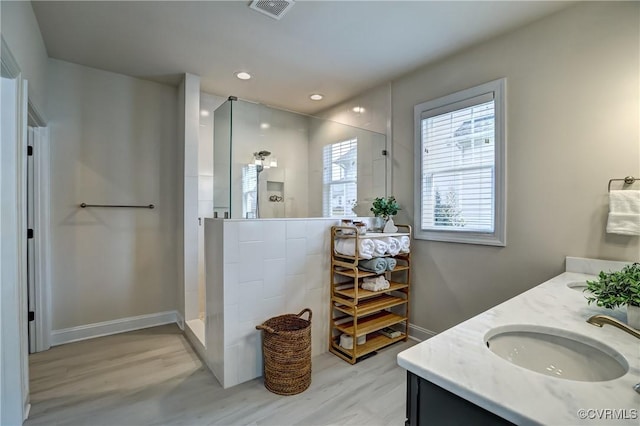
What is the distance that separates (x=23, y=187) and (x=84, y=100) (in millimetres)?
1516

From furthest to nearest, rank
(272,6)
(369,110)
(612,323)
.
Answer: (369,110), (272,6), (612,323)

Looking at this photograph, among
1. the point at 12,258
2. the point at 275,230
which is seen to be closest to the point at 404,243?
the point at 275,230

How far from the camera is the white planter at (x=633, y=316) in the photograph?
94 centimetres

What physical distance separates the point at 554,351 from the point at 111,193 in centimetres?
349

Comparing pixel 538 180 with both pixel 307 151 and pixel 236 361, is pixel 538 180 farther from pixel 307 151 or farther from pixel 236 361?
pixel 236 361

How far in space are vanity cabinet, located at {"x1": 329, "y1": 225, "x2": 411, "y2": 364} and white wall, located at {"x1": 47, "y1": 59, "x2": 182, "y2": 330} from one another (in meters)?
1.84

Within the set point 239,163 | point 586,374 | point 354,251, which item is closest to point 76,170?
point 239,163

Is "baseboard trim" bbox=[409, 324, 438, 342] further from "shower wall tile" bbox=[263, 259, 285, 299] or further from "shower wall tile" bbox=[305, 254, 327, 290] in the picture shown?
"shower wall tile" bbox=[263, 259, 285, 299]

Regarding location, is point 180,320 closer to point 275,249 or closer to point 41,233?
point 41,233

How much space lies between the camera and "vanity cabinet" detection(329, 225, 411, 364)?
231 cm

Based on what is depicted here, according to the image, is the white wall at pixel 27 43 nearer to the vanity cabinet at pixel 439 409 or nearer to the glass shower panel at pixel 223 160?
the glass shower panel at pixel 223 160

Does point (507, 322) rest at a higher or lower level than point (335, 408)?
A: higher

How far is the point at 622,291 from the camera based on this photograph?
1.00 metres

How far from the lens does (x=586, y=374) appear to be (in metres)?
0.88
